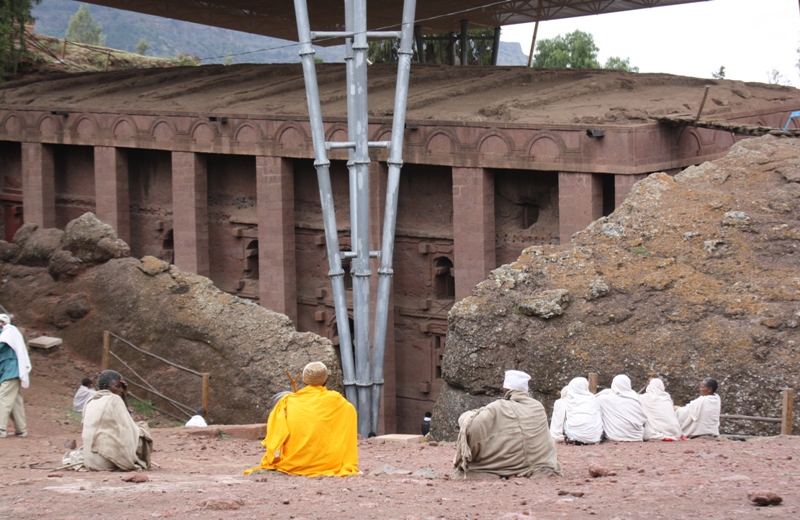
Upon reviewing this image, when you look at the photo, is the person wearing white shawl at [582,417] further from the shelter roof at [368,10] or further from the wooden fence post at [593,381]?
the shelter roof at [368,10]

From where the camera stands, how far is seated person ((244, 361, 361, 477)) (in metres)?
7.56

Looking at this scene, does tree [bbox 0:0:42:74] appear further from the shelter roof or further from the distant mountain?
the distant mountain

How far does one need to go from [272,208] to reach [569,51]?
173 feet

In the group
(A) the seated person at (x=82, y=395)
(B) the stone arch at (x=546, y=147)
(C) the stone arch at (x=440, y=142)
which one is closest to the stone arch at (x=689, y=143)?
(B) the stone arch at (x=546, y=147)

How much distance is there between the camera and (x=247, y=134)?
21266 millimetres

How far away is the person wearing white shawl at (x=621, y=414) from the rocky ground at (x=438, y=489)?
321 millimetres

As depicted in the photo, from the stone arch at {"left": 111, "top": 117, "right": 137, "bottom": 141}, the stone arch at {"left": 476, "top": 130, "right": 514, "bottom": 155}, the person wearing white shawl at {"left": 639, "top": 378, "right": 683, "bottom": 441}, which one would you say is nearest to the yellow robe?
the person wearing white shawl at {"left": 639, "top": 378, "right": 683, "bottom": 441}

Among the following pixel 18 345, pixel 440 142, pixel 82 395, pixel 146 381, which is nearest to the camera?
pixel 18 345

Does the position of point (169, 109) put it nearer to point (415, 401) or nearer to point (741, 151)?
point (415, 401)

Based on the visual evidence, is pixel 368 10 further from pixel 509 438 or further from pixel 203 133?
pixel 509 438

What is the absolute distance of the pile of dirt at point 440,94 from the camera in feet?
58.3

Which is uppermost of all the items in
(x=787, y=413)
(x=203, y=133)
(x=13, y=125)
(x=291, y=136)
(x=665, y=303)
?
(x=13, y=125)

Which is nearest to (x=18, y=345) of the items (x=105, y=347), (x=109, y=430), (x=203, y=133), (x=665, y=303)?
(x=109, y=430)

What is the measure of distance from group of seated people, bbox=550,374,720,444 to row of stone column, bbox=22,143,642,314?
6.58 m
